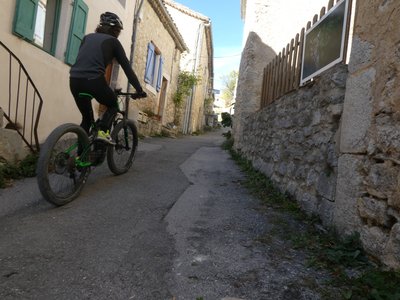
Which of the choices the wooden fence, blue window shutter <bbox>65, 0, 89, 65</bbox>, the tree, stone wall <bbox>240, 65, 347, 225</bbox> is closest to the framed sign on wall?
the wooden fence

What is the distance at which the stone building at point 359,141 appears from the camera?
2.10 meters

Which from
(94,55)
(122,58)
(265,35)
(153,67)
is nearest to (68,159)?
(94,55)

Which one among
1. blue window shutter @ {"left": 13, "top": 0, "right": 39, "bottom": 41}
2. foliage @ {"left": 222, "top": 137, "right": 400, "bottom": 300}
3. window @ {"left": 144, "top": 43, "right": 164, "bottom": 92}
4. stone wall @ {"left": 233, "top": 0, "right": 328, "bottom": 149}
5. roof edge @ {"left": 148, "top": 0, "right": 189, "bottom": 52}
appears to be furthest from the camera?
window @ {"left": 144, "top": 43, "right": 164, "bottom": 92}

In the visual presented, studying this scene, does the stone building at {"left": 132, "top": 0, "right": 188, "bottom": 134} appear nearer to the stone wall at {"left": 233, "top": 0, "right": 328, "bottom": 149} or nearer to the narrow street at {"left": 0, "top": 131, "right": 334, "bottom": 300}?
the stone wall at {"left": 233, "top": 0, "right": 328, "bottom": 149}

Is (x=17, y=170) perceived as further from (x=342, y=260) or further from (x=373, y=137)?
(x=373, y=137)

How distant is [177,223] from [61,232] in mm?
881

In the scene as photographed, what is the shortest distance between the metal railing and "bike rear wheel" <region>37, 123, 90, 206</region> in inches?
52.5

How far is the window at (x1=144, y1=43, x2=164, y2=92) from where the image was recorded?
11.3 metres

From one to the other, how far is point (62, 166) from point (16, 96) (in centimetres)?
225

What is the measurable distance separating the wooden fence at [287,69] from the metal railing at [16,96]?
326 cm

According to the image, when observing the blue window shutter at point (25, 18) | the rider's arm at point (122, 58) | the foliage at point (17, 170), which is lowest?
the foliage at point (17, 170)

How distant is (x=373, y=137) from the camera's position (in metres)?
2.30

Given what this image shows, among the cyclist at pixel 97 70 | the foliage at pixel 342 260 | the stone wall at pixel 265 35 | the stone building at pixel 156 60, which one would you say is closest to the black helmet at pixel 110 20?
the cyclist at pixel 97 70

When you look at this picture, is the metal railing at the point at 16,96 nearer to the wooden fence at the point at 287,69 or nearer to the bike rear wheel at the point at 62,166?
the bike rear wheel at the point at 62,166
